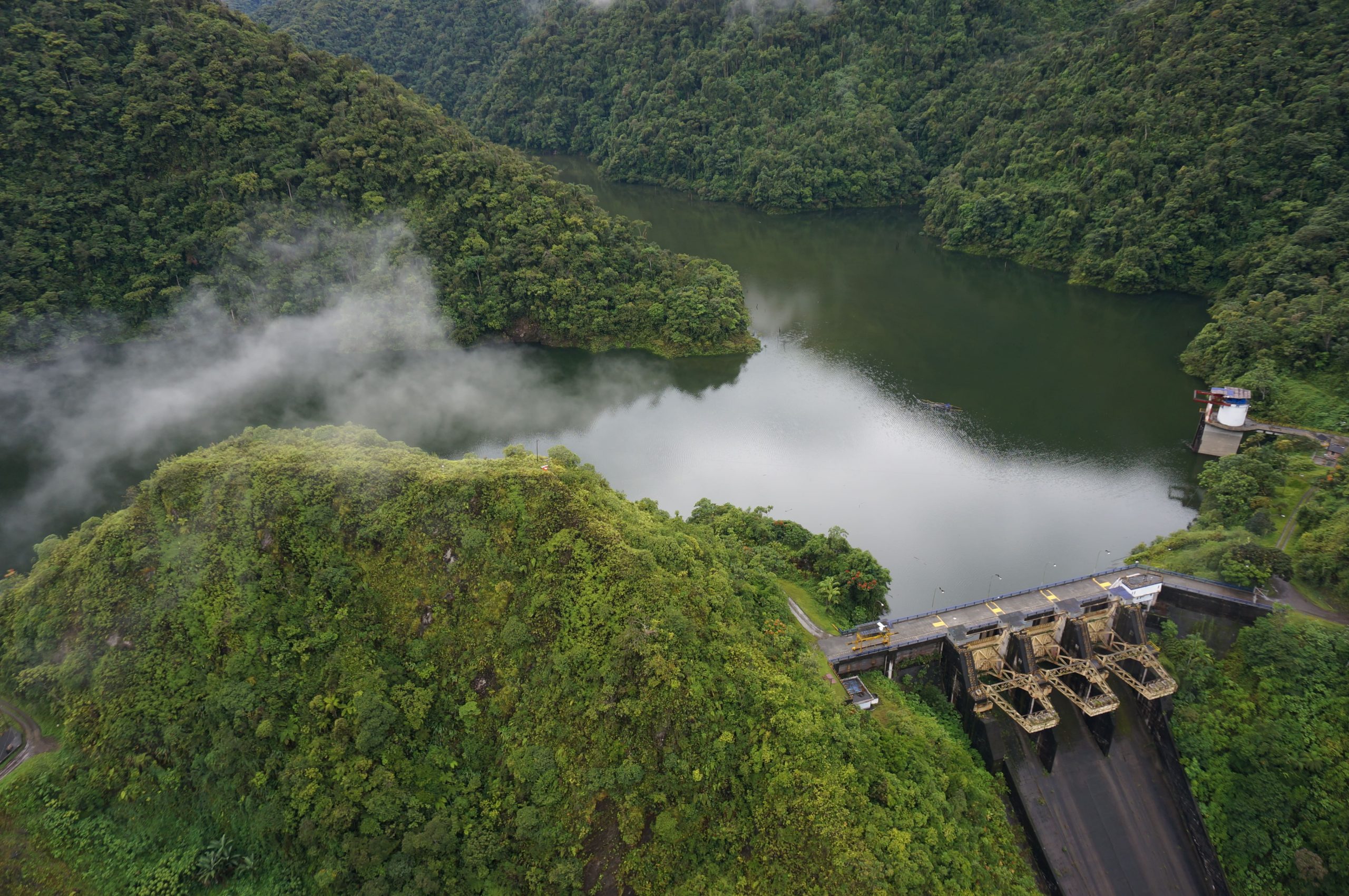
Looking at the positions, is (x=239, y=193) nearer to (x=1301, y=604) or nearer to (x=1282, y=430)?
(x=1301, y=604)

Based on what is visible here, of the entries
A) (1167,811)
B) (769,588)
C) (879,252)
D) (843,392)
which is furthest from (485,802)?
(879,252)

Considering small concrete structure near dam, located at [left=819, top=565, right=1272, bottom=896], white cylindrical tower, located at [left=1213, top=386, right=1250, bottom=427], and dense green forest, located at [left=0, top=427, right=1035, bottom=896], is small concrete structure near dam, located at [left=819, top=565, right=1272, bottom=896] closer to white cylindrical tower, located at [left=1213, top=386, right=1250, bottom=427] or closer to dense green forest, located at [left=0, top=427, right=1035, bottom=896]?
dense green forest, located at [left=0, top=427, right=1035, bottom=896]

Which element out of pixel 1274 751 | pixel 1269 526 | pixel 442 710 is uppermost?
pixel 442 710

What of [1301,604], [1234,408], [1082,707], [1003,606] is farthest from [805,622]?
[1234,408]

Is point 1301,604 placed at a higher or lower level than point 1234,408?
lower

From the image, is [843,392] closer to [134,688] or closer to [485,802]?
[485,802]

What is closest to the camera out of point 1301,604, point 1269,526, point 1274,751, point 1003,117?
point 1274,751

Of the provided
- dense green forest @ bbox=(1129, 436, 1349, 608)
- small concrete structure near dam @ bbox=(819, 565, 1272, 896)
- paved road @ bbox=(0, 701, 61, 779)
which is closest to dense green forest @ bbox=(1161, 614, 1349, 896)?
small concrete structure near dam @ bbox=(819, 565, 1272, 896)
